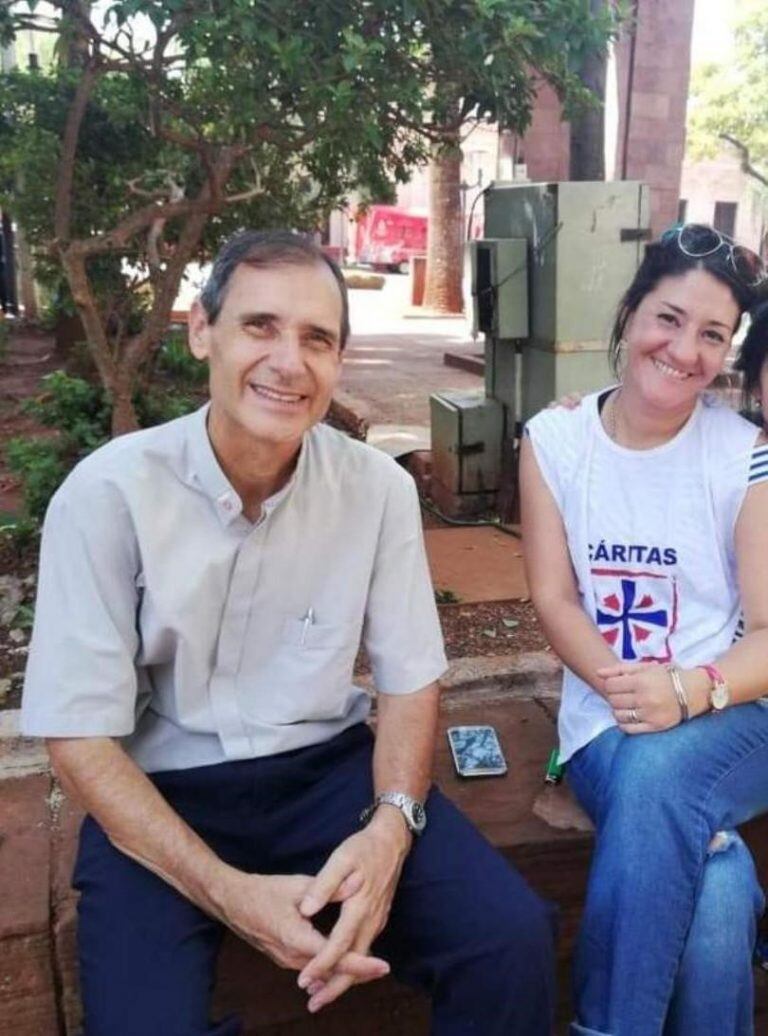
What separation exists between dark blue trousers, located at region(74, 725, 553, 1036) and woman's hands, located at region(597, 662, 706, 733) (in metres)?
0.36

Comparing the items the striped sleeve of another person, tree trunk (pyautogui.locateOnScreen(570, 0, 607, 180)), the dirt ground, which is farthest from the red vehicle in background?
the striped sleeve of another person

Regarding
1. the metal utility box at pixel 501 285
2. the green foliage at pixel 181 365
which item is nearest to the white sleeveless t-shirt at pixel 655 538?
the metal utility box at pixel 501 285

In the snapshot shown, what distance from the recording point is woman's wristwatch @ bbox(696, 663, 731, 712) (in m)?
1.86

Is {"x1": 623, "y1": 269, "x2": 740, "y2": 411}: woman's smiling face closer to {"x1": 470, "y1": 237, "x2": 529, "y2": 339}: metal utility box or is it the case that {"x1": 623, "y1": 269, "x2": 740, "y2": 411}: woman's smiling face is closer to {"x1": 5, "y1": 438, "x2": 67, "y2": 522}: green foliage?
{"x1": 470, "y1": 237, "x2": 529, "y2": 339}: metal utility box

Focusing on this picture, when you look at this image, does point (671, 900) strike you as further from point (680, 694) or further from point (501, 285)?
point (501, 285)

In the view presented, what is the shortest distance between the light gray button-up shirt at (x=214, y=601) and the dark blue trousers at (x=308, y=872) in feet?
0.29

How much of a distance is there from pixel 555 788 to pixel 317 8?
227cm

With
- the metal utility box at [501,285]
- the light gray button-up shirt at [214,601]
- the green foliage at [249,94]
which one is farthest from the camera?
the metal utility box at [501,285]

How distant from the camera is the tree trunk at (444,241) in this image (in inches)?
549

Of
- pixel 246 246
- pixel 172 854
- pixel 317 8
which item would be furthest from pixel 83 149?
pixel 172 854

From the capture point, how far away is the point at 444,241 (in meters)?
14.6

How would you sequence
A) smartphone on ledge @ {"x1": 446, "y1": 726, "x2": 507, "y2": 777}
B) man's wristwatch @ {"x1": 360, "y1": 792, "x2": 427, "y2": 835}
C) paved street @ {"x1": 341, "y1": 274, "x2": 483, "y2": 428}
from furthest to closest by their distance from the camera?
paved street @ {"x1": 341, "y1": 274, "x2": 483, "y2": 428}, smartphone on ledge @ {"x1": 446, "y1": 726, "x2": 507, "y2": 777}, man's wristwatch @ {"x1": 360, "y1": 792, "x2": 427, "y2": 835}

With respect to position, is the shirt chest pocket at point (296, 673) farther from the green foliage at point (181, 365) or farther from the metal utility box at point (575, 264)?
the green foliage at point (181, 365)

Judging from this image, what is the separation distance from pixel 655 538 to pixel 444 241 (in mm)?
13221
